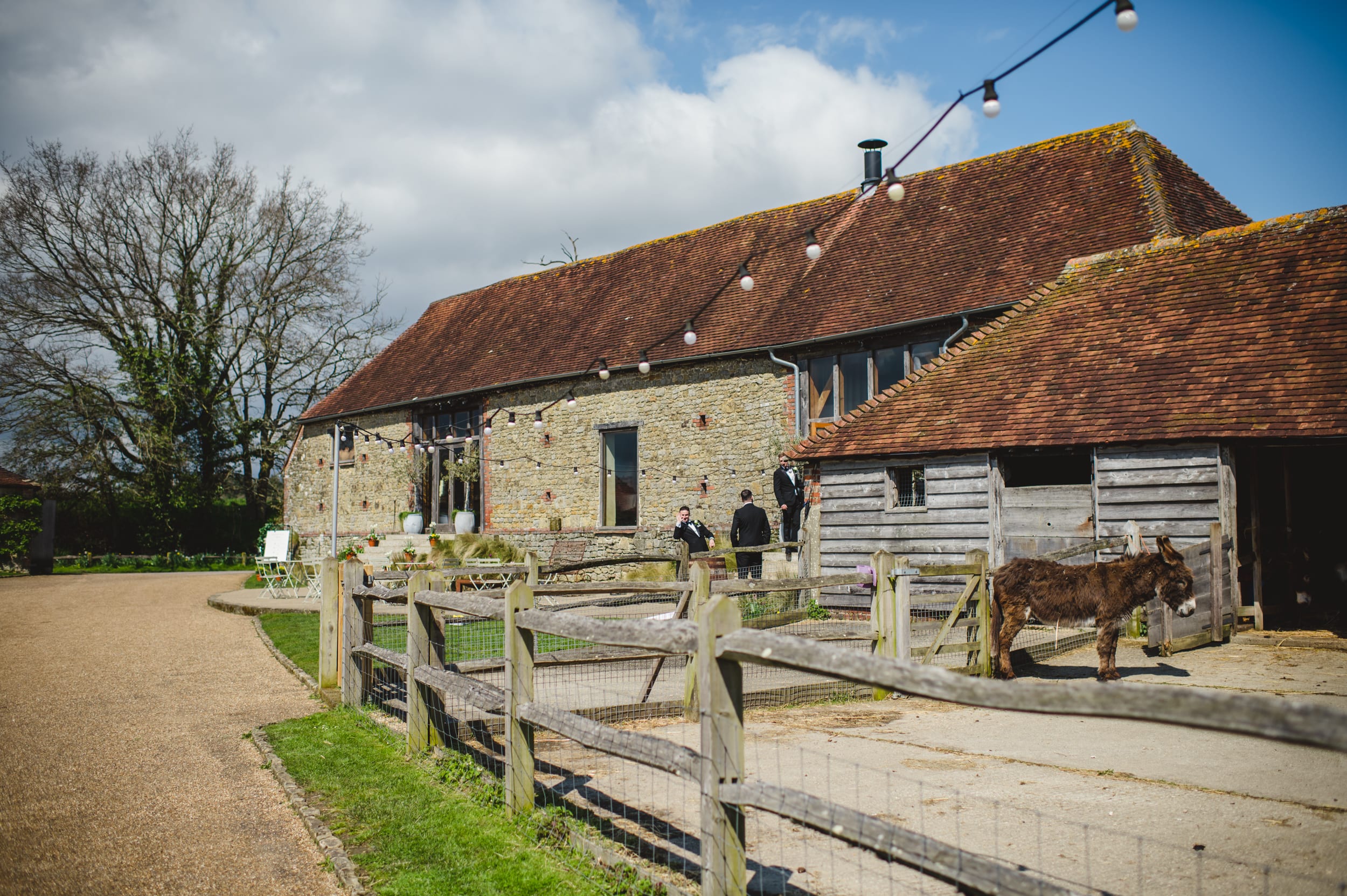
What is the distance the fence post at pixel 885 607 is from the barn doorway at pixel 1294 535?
240 inches

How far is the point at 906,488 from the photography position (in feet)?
47.0

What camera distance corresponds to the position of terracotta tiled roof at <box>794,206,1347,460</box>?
433 inches

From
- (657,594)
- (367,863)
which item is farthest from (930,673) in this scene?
(657,594)

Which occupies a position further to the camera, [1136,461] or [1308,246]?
[1308,246]

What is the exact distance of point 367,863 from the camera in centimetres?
455

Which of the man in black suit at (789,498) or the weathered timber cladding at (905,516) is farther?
the man in black suit at (789,498)

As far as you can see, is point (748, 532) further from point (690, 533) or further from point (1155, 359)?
Result: point (1155, 359)

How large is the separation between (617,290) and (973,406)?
41.3 ft

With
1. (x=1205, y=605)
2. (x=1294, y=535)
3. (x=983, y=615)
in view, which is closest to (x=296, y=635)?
(x=983, y=615)

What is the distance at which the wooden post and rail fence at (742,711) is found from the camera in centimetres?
232

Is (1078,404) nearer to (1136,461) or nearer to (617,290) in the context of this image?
(1136,461)

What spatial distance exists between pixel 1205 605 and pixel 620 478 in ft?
42.2

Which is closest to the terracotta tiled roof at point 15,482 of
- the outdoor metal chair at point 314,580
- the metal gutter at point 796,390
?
the outdoor metal chair at point 314,580

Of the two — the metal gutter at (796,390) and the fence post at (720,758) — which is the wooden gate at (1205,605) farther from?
the fence post at (720,758)
